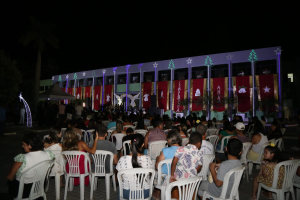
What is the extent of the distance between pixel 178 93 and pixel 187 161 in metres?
17.5

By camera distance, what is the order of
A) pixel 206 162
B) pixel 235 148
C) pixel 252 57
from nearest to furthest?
1. pixel 235 148
2. pixel 206 162
3. pixel 252 57

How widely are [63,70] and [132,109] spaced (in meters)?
26.6

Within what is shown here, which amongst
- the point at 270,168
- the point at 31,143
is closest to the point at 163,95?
the point at 270,168

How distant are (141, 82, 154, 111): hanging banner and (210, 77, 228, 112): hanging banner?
6.27 metres

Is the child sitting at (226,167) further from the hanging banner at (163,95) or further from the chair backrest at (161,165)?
the hanging banner at (163,95)

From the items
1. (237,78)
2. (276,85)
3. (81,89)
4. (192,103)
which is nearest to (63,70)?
(81,89)

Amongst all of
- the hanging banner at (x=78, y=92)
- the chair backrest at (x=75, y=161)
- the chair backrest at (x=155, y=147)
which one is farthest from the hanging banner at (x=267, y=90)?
the hanging banner at (x=78, y=92)

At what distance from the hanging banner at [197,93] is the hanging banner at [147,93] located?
444 cm

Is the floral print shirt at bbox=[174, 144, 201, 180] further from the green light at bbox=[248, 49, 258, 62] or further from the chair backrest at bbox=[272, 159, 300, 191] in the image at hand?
the green light at bbox=[248, 49, 258, 62]

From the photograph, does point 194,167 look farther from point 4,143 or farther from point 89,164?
point 4,143

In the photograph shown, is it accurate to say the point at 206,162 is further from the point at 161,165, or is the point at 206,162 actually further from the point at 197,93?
the point at 197,93

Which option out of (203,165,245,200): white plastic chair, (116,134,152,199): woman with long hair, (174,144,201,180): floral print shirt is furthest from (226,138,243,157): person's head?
Answer: (116,134,152,199): woman with long hair

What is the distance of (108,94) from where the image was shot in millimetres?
25594

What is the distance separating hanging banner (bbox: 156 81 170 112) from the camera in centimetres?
2088
